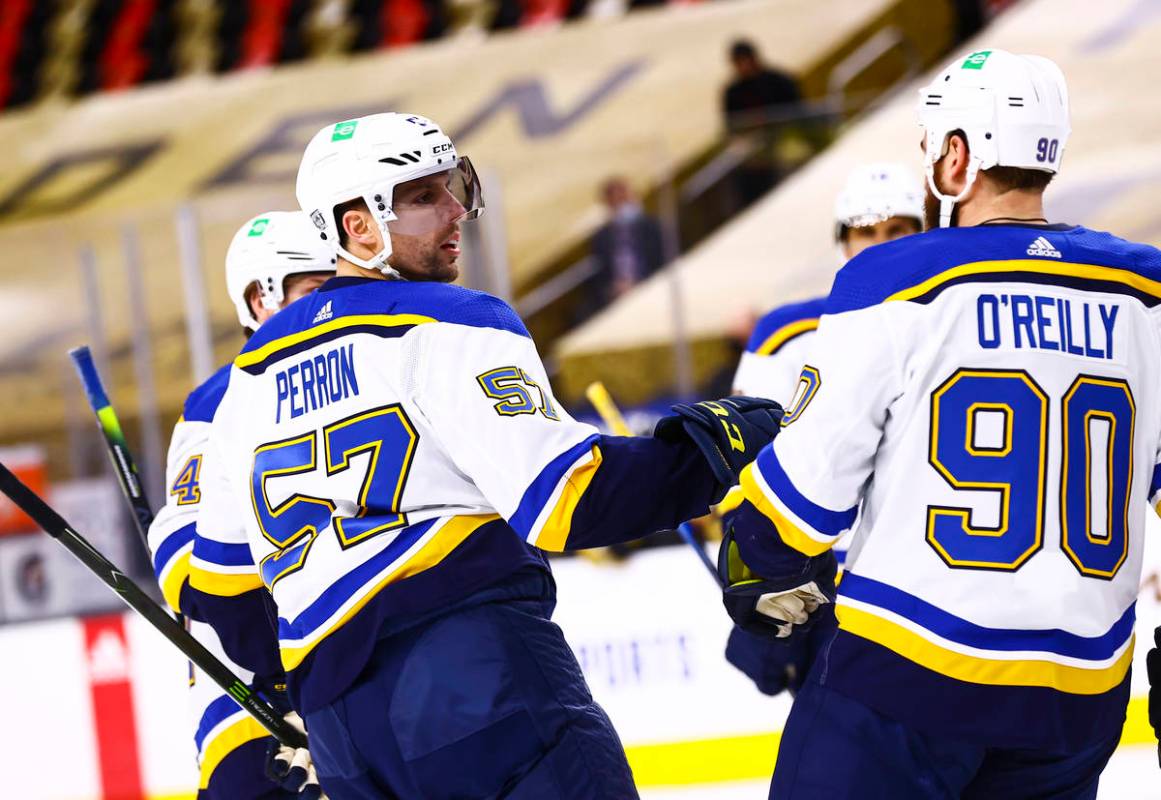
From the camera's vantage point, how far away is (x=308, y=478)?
205 centimetres

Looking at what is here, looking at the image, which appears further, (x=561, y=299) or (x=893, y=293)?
(x=561, y=299)

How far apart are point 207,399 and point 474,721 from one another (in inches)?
41.8

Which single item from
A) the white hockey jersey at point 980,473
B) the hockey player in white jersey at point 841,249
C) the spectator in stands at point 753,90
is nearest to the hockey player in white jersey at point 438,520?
the white hockey jersey at point 980,473

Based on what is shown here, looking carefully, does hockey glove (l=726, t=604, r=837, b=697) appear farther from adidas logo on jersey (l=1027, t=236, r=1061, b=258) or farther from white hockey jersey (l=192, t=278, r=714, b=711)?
adidas logo on jersey (l=1027, t=236, r=1061, b=258)

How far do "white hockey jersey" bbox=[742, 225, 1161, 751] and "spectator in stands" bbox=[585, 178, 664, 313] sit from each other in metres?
4.19

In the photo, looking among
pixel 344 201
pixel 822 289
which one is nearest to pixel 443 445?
pixel 344 201

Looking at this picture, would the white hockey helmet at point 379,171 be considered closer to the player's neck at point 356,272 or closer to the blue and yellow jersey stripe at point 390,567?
the player's neck at point 356,272

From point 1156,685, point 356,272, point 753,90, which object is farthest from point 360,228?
point 753,90

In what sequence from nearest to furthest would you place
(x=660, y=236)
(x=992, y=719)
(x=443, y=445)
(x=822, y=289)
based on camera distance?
1. (x=992, y=719)
2. (x=443, y=445)
3. (x=660, y=236)
4. (x=822, y=289)

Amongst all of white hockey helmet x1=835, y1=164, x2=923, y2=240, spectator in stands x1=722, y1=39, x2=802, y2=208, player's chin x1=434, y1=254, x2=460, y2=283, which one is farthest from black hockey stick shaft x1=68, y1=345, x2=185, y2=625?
spectator in stands x1=722, y1=39, x2=802, y2=208

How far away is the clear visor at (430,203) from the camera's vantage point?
221 cm

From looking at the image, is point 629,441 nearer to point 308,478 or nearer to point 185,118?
point 308,478

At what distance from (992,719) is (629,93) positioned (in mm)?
8321

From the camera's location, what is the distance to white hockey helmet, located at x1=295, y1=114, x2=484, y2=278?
2.20m
